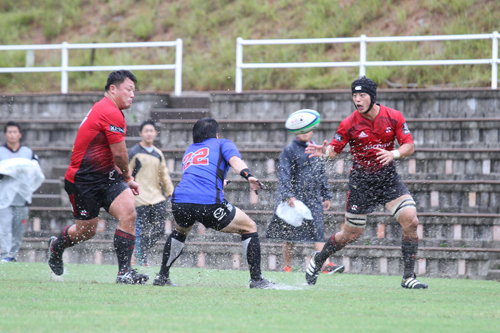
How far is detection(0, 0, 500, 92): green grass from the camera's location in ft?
50.2

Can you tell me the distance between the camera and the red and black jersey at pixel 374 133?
25.0ft

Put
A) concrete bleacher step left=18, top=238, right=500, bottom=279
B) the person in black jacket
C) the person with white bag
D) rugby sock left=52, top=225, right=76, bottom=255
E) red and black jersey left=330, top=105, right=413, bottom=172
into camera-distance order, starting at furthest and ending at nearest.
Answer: the person with white bag < concrete bleacher step left=18, top=238, right=500, bottom=279 < the person in black jacket < red and black jersey left=330, top=105, right=413, bottom=172 < rugby sock left=52, top=225, right=76, bottom=255

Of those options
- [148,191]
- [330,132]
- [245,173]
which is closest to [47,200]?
[148,191]

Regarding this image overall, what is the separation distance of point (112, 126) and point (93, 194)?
Answer: 0.73 metres

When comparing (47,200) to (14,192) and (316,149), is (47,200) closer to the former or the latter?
(14,192)

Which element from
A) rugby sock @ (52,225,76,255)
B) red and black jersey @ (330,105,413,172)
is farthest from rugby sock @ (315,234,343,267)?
rugby sock @ (52,225,76,255)

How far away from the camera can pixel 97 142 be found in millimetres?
7133

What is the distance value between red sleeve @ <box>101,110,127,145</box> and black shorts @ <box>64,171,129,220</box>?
1.37 feet

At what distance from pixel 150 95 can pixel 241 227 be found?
23.6ft

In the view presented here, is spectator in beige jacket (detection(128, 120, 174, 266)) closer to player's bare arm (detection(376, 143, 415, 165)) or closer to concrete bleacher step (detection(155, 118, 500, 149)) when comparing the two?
concrete bleacher step (detection(155, 118, 500, 149))

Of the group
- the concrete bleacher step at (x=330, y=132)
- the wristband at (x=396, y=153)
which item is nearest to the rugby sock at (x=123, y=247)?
the wristband at (x=396, y=153)

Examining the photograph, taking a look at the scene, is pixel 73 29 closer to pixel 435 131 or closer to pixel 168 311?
pixel 435 131

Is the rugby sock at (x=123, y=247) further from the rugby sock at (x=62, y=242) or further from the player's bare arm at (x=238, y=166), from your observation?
the player's bare arm at (x=238, y=166)

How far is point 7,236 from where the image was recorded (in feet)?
36.7
